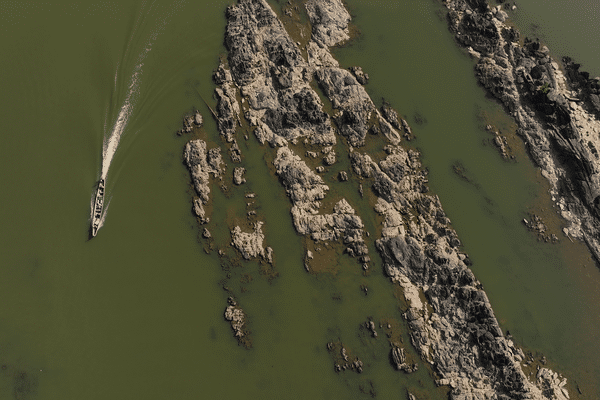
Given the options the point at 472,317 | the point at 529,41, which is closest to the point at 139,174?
the point at 472,317

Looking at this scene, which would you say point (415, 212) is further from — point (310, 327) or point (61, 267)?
point (61, 267)

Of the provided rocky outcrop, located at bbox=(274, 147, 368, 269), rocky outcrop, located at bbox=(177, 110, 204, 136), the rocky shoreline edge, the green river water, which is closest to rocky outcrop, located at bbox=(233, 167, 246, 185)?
the rocky shoreline edge

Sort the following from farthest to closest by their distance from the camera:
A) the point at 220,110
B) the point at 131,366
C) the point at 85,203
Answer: the point at 220,110
the point at 85,203
the point at 131,366

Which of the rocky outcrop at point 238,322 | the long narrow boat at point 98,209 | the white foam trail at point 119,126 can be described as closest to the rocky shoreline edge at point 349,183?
the rocky outcrop at point 238,322

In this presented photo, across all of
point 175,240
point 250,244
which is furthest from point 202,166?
point 250,244

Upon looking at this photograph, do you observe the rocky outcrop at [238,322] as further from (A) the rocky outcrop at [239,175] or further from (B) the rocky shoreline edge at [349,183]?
(A) the rocky outcrop at [239,175]

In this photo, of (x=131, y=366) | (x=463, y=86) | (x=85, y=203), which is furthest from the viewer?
(x=463, y=86)

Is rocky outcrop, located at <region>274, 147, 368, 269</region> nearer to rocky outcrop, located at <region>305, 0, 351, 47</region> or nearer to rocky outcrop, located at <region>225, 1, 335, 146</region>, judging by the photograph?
rocky outcrop, located at <region>225, 1, 335, 146</region>
